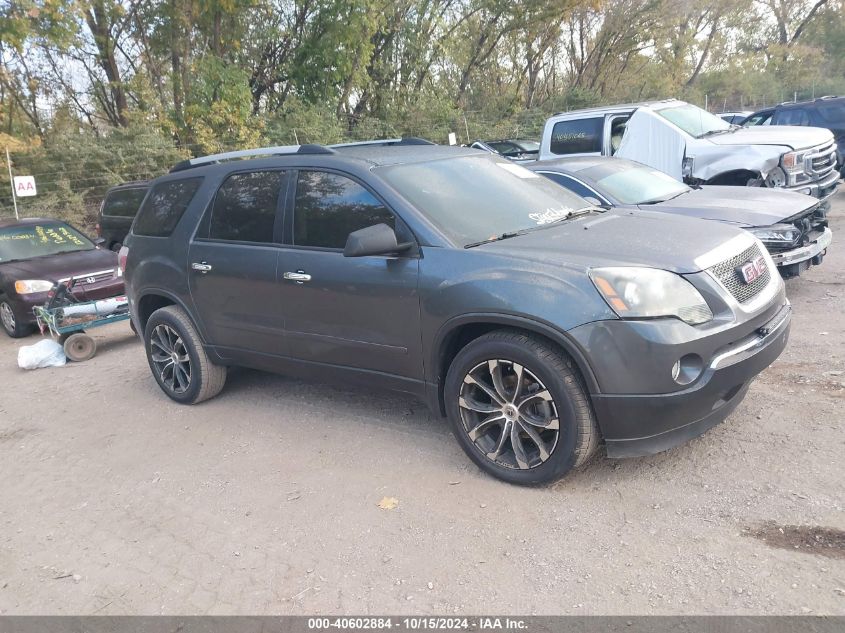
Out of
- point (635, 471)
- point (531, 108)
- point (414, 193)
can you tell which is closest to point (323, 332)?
point (414, 193)

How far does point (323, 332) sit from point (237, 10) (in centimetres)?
1573

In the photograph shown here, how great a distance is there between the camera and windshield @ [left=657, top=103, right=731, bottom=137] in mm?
9672

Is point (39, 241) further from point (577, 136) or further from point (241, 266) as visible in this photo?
point (577, 136)

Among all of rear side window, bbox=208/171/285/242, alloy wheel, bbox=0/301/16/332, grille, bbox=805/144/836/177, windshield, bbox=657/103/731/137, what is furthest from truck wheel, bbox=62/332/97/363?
grille, bbox=805/144/836/177

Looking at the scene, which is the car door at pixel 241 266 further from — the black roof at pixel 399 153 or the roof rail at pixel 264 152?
the black roof at pixel 399 153

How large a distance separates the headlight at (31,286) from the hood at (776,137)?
28.3 feet

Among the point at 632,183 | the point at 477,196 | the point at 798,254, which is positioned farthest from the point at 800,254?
the point at 477,196

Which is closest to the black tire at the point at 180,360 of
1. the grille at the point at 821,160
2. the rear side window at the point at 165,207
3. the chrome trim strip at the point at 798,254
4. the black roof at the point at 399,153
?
the rear side window at the point at 165,207

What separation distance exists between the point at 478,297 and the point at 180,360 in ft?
9.71

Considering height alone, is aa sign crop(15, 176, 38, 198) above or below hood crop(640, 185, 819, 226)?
above

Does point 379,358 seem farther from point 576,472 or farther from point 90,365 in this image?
point 90,365

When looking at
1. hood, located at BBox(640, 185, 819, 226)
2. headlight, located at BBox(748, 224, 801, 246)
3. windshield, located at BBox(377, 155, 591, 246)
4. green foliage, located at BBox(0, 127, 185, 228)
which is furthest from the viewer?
green foliage, located at BBox(0, 127, 185, 228)

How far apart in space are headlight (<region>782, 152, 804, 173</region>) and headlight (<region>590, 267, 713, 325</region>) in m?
6.18
